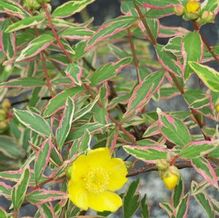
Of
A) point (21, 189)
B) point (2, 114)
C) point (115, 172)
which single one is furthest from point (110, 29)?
point (2, 114)

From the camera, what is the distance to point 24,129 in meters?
1.89

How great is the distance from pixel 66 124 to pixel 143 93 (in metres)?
0.20

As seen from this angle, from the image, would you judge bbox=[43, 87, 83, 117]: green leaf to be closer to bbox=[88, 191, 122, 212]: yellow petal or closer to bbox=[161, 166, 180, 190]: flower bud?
bbox=[88, 191, 122, 212]: yellow petal

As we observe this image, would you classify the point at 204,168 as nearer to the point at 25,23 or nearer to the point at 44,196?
the point at 44,196

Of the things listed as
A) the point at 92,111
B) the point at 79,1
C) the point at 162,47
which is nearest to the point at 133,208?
the point at 92,111

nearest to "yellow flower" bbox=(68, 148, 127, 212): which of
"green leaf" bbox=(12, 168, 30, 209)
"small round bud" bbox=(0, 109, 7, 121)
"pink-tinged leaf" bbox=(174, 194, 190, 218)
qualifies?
"green leaf" bbox=(12, 168, 30, 209)

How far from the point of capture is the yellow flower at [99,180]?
1.26 meters

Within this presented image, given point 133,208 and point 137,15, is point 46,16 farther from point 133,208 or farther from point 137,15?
point 133,208

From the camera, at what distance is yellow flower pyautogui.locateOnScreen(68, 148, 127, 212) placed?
126cm

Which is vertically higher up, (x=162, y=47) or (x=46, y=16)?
(x=46, y=16)

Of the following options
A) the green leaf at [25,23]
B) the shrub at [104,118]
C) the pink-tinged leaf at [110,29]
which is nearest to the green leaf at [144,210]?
the shrub at [104,118]

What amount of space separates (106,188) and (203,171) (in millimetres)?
246

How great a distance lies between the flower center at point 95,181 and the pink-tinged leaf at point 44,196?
0.09 m

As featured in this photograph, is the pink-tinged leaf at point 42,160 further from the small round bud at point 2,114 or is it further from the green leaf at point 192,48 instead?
the small round bud at point 2,114
